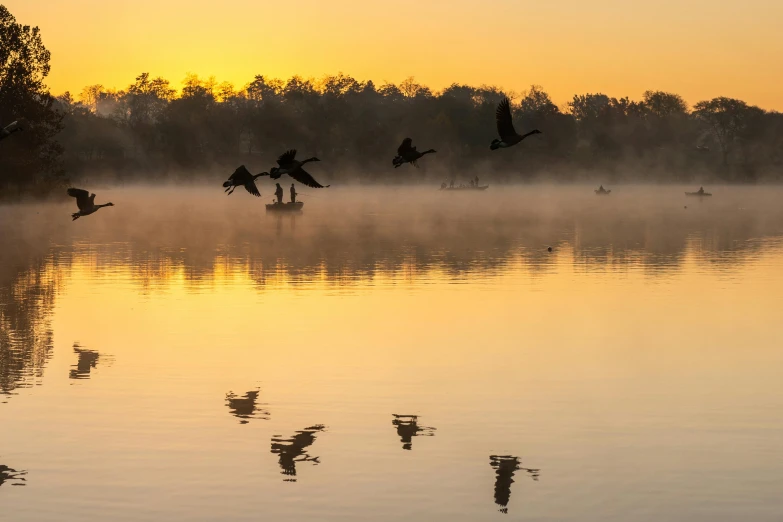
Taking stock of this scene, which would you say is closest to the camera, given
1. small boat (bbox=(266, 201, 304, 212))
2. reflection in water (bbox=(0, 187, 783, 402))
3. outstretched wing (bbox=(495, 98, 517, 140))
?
outstretched wing (bbox=(495, 98, 517, 140))

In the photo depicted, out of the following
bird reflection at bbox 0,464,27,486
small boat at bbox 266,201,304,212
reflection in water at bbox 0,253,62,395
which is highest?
small boat at bbox 266,201,304,212

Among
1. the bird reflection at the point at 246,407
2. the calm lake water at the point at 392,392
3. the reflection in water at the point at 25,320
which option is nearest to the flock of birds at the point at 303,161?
the calm lake water at the point at 392,392

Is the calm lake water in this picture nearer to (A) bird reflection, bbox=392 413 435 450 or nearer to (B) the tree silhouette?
(A) bird reflection, bbox=392 413 435 450

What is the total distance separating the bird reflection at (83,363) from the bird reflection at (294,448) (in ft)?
17.6

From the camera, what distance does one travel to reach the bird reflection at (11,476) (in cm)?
1355

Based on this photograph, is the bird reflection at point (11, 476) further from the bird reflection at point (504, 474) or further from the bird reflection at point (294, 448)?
the bird reflection at point (504, 474)

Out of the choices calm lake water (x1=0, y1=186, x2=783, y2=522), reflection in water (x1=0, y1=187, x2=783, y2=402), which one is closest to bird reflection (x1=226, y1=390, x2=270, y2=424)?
calm lake water (x1=0, y1=186, x2=783, y2=522)

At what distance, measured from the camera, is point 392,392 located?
60.5 feet

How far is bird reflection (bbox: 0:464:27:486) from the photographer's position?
534 inches

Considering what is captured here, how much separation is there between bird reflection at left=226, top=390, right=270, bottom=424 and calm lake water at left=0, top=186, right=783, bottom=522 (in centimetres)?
6

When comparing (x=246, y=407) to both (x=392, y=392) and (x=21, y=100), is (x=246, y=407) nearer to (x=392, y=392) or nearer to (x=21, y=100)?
(x=392, y=392)

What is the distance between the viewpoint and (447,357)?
21.5 metres

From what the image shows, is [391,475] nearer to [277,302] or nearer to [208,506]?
[208,506]

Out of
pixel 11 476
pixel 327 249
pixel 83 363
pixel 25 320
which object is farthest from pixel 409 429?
pixel 327 249
